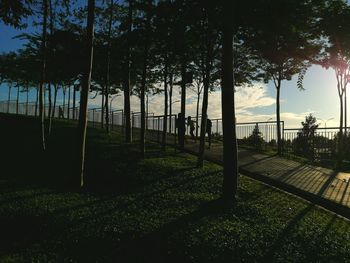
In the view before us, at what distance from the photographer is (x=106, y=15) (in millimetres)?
21859

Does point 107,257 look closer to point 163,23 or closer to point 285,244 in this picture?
point 285,244

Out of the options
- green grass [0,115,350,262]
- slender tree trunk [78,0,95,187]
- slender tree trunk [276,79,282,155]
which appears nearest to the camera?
green grass [0,115,350,262]

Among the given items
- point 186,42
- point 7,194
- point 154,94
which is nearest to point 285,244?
point 7,194

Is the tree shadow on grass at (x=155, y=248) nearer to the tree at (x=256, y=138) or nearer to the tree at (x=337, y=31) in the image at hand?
the tree at (x=337, y=31)

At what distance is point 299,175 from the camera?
1395 cm

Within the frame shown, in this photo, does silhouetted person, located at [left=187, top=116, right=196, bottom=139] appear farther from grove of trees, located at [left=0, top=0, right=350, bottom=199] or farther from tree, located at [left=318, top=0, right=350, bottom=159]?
tree, located at [left=318, top=0, right=350, bottom=159]

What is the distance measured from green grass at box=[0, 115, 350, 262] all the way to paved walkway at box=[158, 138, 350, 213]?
3.08 feet

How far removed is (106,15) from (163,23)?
1114 centimetres

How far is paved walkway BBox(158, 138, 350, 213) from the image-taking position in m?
11.2

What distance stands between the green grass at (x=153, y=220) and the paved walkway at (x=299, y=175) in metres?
0.94

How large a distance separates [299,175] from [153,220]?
7.84 m

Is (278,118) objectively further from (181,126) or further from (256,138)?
(181,126)

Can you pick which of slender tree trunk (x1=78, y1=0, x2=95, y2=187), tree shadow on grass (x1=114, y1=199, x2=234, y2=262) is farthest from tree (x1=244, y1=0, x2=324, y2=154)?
tree shadow on grass (x1=114, y1=199, x2=234, y2=262)

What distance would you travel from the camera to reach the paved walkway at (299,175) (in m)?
11.2
